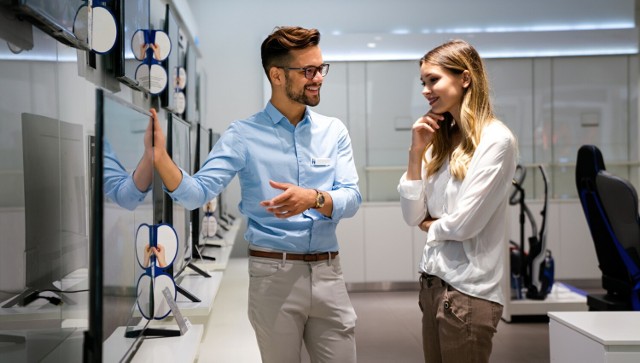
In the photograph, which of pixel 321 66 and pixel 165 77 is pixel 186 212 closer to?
pixel 165 77

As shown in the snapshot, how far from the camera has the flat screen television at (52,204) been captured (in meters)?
1.80

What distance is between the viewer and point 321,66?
2139 mm

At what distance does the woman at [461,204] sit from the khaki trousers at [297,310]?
318mm

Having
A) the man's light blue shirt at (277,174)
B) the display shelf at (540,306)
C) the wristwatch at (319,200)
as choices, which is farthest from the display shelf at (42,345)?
the display shelf at (540,306)

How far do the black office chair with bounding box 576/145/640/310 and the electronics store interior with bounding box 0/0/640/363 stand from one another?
0.04ft

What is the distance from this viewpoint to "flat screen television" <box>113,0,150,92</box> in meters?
2.91

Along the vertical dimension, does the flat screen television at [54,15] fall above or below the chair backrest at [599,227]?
above

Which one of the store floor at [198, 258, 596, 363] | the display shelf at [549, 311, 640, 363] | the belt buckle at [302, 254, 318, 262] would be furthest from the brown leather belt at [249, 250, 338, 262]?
the display shelf at [549, 311, 640, 363]

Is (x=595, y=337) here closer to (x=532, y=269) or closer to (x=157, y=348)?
(x=157, y=348)

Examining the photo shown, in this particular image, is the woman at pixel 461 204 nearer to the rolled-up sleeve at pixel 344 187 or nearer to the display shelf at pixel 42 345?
the rolled-up sleeve at pixel 344 187

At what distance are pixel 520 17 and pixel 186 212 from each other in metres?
6.78

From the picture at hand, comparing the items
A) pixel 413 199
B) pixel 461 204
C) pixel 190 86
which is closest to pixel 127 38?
pixel 413 199

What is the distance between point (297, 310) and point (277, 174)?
1.40 ft

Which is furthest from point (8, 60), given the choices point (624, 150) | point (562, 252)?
point (624, 150)
